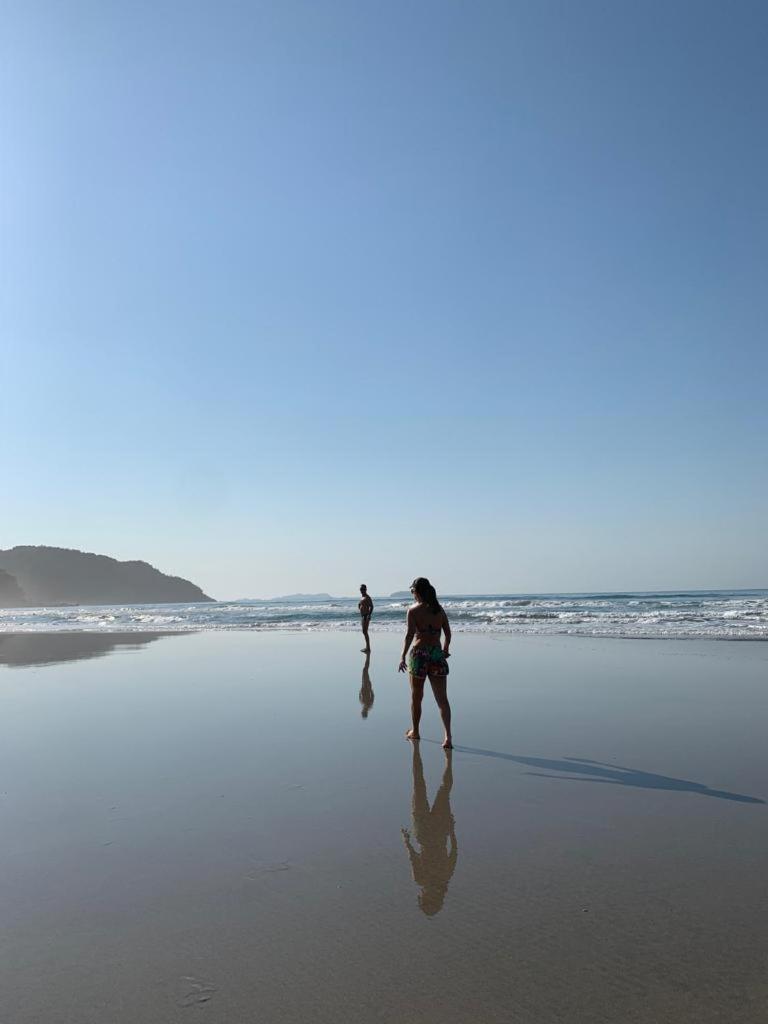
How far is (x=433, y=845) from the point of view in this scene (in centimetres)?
422

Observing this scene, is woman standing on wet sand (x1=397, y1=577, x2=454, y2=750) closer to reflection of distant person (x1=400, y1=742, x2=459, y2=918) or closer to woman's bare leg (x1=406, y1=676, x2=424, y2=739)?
woman's bare leg (x1=406, y1=676, x2=424, y2=739)

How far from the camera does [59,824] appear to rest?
468 cm

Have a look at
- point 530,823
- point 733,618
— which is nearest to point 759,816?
point 530,823

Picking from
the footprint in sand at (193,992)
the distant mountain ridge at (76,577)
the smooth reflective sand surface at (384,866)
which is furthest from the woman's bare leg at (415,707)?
the distant mountain ridge at (76,577)

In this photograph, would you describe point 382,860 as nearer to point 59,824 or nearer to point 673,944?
point 673,944

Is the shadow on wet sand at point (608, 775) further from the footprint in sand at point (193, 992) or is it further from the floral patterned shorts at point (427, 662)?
the footprint in sand at point (193, 992)

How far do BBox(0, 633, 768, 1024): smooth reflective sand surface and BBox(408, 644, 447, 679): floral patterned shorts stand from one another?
0.82m

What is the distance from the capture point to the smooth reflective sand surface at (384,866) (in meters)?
2.69

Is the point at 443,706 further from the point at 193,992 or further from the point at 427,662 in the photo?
the point at 193,992

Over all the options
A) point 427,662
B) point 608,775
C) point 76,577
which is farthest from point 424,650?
point 76,577

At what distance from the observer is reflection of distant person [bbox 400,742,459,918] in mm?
3567

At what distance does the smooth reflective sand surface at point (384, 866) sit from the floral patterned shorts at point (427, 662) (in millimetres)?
823

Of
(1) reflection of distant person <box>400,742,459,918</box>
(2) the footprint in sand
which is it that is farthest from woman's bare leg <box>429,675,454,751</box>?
(2) the footprint in sand

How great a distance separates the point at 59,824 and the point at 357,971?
291cm
